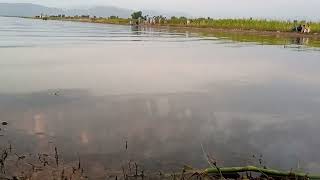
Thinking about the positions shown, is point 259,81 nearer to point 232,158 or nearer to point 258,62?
point 258,62

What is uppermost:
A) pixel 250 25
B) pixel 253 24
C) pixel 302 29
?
pixel 253 24

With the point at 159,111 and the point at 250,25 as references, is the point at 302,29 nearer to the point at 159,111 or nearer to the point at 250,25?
the point at 250,25

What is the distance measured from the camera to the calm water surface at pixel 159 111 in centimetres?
846

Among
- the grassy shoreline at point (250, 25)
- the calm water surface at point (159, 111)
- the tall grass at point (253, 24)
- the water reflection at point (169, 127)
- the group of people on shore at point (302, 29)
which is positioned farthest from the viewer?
the tall grass at point (253, 24)

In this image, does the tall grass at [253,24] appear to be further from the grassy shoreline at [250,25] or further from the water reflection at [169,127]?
the water reflection at [169,127]

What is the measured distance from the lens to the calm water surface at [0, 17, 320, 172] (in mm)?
8461

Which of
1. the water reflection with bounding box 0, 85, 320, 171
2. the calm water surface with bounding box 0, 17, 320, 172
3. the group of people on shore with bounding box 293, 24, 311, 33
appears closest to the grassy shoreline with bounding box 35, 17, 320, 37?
the group of people on shore with bounding box 293, 24, 311, 33

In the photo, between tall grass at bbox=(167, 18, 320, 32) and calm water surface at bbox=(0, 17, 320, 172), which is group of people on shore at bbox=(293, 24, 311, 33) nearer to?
tall grass at bbox=(167, 18, 320, 32)

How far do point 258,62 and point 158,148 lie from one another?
15.4m

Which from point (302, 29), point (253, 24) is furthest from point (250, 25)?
point (302, 29)

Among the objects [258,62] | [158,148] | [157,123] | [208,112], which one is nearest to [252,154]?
[158,148]

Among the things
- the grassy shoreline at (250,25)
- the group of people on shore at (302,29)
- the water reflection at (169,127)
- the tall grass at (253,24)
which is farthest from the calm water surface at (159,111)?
the tall grass at (253,24)

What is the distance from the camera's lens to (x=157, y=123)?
10.2m

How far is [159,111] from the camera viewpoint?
38.2ft
